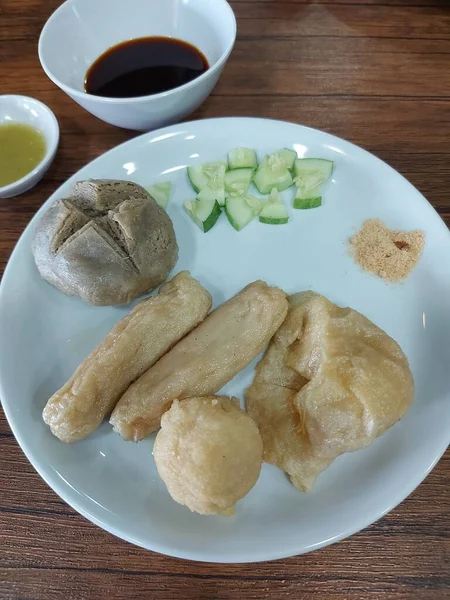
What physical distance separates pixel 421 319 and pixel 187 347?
2.80 feet

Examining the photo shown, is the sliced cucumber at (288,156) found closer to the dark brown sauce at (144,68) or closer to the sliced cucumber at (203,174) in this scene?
the sliced cucumber at (203,174)

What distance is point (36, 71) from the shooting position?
8.02 feet

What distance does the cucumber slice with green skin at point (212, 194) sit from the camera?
6.29ft

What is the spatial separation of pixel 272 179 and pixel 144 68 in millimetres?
820

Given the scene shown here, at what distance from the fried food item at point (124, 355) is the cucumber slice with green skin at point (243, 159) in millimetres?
576

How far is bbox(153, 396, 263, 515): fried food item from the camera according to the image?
1.33 meters

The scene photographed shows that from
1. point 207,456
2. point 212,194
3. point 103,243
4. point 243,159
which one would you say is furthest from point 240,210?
point 207,456

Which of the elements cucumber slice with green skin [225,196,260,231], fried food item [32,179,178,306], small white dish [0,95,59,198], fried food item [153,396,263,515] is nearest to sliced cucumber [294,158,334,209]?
cucumber slice with green skin [225,196,260,231]

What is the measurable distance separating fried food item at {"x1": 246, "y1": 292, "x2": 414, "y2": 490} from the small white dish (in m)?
1.22

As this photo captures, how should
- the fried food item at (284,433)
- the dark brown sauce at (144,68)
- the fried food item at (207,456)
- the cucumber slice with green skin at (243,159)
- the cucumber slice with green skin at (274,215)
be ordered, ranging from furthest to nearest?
1. the dark brown sauce at (144,68)
2. the cucumber slice with green skin at (243,159)
3. the cucumber slice with green skin at (274,215)
4. the fried food item at (284,433)
5. the fried food item at (207,456)

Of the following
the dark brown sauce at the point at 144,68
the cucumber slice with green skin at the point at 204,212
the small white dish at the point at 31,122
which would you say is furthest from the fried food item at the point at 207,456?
the dark brown sauce at the point at 144,68

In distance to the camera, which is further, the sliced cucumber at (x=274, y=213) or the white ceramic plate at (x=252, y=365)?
the sliced cucumber at (x=274, y=213)

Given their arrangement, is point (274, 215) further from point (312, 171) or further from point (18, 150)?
point (18, 150)

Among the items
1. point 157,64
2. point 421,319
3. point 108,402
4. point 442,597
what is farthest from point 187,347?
point 157,64
